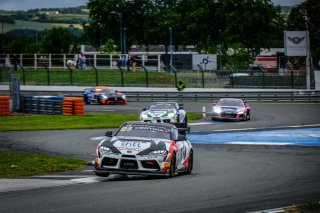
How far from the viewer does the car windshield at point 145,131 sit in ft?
54.2

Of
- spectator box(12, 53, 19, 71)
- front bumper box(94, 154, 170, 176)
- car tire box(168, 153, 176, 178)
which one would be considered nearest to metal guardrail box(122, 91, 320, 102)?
spectator box(12, 53, 19, 71)

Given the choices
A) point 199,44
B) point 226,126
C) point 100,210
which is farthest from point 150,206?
point 199,44

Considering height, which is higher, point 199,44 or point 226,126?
point 199,44

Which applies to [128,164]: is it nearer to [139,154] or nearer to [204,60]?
[139,154]

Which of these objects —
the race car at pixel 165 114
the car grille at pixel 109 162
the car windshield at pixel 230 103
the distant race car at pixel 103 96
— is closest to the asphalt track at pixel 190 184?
the car grille at pixel 109 162

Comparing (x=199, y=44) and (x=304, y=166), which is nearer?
(x=304, y=166)

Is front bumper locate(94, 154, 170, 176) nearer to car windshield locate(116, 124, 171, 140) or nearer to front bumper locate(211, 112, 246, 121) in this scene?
car windshield locate(116, 124, 171, 140)

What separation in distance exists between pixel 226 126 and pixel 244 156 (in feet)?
41.0

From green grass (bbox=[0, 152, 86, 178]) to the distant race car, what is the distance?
29095mm

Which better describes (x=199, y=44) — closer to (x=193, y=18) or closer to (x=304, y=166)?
(x=193, y=18)

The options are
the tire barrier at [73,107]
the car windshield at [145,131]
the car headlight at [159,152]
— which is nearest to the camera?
the car headlight at [159,152]

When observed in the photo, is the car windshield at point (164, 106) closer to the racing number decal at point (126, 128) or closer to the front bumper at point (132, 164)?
the racing number decal at point (126, 128)

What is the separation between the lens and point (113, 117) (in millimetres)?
40938

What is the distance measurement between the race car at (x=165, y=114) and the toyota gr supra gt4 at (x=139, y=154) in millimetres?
15798
